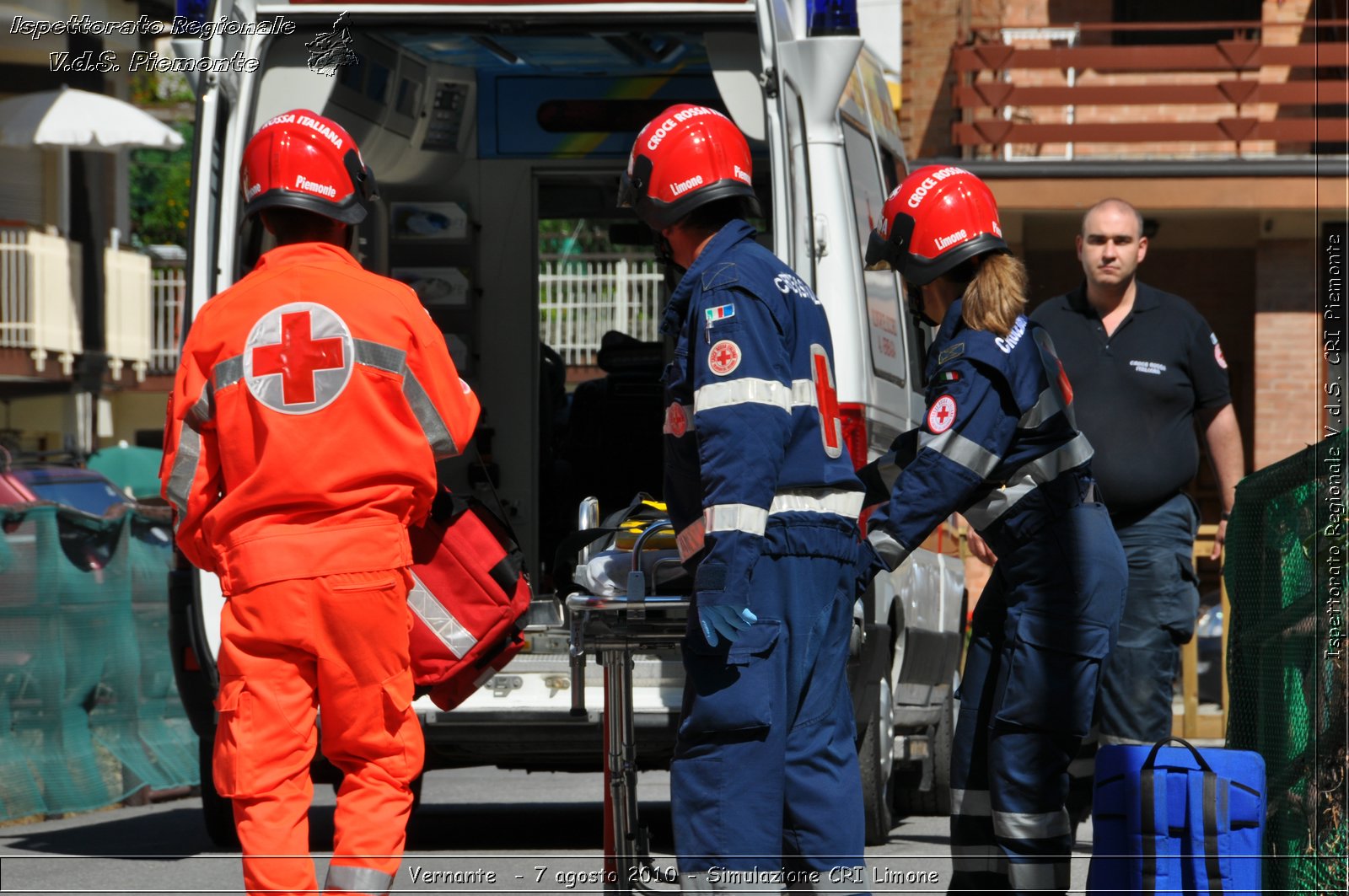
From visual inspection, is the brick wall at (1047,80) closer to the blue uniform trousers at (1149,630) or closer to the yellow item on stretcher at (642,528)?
the blue uniform trousers at (1149,630)

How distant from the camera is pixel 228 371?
15.6 feet

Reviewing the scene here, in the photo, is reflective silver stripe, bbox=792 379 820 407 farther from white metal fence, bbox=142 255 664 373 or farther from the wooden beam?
white metal fence, bbox=142 255 664 373

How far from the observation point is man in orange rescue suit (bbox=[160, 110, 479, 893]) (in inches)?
183

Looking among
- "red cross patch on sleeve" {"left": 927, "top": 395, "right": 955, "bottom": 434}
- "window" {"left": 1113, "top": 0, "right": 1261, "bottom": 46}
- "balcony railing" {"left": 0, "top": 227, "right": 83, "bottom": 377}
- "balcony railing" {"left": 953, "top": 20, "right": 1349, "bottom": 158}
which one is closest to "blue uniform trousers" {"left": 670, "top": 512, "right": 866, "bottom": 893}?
"red cross patch on sleeve" {"left": 927, "top": 395, "right": 955, "bottom": 434}

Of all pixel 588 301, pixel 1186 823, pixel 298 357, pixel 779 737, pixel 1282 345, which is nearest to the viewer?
pixel 779 737

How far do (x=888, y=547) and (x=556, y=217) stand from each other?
5.66 m

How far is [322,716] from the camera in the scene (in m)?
4.76

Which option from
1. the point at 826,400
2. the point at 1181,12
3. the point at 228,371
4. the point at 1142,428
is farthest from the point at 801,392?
the point at 1181,12

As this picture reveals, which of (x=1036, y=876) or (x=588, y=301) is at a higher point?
(x=588, y=301)

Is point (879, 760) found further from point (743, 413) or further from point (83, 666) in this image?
point (83, 666)

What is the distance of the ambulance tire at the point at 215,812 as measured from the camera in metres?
7.41

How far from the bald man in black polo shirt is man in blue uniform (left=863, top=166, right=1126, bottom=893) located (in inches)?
48.0

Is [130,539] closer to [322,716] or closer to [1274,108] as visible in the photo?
[322,716]

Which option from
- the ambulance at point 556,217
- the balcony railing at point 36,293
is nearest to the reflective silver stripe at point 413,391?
the ambulance at point 556,217
